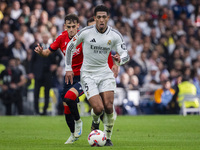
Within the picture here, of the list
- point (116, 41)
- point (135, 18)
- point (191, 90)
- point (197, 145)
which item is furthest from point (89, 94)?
point (135, 18)

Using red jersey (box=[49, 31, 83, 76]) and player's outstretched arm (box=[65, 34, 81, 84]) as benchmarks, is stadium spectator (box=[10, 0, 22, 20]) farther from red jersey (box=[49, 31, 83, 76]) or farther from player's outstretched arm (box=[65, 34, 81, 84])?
player's outstretched arm (box=[65, 34, 81, 84])

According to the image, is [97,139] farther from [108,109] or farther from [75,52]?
[75,52]

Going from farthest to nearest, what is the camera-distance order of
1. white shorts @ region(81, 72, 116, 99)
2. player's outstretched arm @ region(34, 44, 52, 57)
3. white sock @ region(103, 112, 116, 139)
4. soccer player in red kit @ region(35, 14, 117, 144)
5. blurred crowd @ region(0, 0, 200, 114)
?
blurred crowd @ region(0, 0, 200, 114) → player's outstretched arm @ region(34, 44, 52, 57) → soccer player in red kit @ region(35, 14, 117, 144) → white sock @ region(103, 112, 116, 139) → white shorts @ region(81, 72, 116, 99)

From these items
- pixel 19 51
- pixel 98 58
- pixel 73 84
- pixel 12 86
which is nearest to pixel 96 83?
pixel 98 58

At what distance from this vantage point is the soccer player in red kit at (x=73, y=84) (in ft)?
31.9

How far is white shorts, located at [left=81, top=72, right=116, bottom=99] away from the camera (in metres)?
9.20

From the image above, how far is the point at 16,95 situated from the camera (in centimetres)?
1895

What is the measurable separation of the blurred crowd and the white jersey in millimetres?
7663

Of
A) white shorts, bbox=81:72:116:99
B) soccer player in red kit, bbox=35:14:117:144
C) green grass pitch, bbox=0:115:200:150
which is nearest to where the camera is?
green grass pitch, bbox=0:115:200:150

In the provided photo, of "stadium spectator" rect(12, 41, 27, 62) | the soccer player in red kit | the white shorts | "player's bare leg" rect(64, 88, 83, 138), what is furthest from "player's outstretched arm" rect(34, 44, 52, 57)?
"stadium spectator" rect(12, 41, 27, 62)

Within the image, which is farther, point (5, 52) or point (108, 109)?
point (5, 52)

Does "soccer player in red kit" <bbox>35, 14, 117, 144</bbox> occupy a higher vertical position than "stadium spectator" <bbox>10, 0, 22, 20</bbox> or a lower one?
lower

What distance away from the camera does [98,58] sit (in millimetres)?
9281

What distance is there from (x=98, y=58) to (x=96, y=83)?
1.56ft
